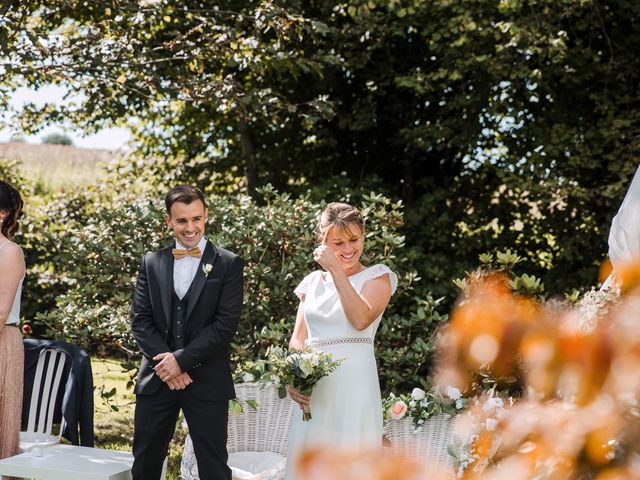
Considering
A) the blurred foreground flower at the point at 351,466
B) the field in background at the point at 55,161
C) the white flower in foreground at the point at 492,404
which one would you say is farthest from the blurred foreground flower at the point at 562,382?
the field in background at the point at 55,161

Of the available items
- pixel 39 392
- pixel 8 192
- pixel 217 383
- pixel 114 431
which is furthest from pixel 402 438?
pixel 114 431

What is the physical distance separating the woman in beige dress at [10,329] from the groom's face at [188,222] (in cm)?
87

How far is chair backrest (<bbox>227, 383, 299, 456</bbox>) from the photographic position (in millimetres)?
4293

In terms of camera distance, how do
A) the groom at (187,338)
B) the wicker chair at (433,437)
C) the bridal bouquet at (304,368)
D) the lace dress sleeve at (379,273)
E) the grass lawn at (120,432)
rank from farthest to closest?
1. the grass lawn at (120,432)
2. the wicker chair at (433,437)
3. the groom at (187,338)
4. the lace dress sleeve at (379,273)
5. the bridal bouquet at (304,368)

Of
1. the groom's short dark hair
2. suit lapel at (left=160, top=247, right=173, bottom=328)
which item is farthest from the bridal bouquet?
the groom's short dark hair

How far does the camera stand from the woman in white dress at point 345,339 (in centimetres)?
328

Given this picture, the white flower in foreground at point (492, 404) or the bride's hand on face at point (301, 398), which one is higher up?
the white flower in foreground at point (492, 404)

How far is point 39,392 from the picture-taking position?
4.38 m

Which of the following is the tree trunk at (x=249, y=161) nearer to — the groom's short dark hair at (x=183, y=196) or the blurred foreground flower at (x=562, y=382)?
the groom's short dark hair at (x=183, y=196)

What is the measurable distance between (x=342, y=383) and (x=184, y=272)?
35.7 inches

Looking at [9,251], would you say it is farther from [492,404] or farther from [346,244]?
[492,404]

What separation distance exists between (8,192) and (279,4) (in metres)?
3.86

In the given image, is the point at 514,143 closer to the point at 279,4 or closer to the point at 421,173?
the point at 421,173

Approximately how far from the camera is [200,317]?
3.56 metres
